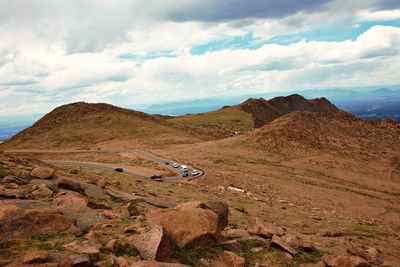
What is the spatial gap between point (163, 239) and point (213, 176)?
46.1 m

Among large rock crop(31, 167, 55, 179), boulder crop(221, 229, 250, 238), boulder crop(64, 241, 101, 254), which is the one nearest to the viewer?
boulder crop(64, 241, 101, 254)

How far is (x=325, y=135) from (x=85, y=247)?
100887mm

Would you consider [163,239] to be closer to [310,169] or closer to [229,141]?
[310,169]

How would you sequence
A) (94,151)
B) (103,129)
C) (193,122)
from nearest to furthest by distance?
(94,151)
(103,129)
(193,122)

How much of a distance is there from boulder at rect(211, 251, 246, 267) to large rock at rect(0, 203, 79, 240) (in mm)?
6817

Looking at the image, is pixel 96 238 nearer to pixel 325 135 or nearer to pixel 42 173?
pixel 42 173

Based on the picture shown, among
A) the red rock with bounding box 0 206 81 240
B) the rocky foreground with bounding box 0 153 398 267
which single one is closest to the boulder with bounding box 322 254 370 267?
the rocky foreground with bounding box 0 153 398 267

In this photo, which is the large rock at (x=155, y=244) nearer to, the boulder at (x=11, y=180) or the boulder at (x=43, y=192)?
the boulder at (x=43, y=192)

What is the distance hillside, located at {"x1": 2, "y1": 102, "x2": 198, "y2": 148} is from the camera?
385 feet

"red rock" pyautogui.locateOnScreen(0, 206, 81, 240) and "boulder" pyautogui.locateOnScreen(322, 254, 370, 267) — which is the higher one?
"red rock" pyautogui.locateOnScreen(0, 206, 81, 240)

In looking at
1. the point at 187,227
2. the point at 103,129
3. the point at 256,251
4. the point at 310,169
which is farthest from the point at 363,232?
the point at 103,129

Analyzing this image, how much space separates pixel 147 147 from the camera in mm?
106500

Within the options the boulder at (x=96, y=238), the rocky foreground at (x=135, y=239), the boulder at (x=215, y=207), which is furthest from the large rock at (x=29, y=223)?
the boulder at (x=215, y=207)

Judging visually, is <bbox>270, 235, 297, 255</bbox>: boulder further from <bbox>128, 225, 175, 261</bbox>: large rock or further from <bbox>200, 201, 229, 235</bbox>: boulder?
<bbox>128, 225, 175, 261</bbox>: large rock
